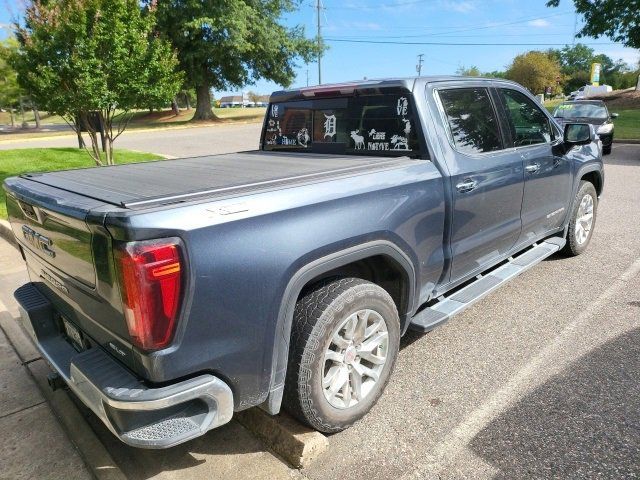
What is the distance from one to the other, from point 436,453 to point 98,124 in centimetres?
852

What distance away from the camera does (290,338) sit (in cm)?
227

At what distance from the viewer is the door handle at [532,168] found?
3.74 meters

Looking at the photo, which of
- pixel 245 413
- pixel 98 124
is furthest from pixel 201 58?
pixel 245 413

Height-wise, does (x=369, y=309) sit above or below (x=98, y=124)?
below

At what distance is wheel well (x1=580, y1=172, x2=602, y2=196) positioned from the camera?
504 centimetres

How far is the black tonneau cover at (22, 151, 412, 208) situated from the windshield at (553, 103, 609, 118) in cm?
1259

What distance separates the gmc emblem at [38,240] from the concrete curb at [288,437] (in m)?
1.36

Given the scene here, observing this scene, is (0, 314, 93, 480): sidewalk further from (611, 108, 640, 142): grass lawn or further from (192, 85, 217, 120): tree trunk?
(192, 85, 217, 120): tree trunk

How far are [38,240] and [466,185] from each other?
98.5 inches

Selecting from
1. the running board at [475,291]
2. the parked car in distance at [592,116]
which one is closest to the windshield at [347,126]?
the running board at [475,291]

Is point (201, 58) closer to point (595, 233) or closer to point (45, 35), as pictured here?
point (45, 35)

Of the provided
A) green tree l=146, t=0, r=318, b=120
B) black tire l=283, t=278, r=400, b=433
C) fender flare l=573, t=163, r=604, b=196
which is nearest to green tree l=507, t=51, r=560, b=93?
green tree l=146, t=0, r=318, b=120

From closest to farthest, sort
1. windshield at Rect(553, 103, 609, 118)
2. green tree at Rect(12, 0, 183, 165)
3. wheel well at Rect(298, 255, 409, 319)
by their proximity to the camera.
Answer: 1. wheel well at Rect(298, 255, 409, 319)
2. green tree at Rect(12, 0, 183, 165)
3. windshield at Rect(553, 103, 609, 118)

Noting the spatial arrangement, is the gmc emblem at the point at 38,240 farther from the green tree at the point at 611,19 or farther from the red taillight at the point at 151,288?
the green tree at the point at 611,19
